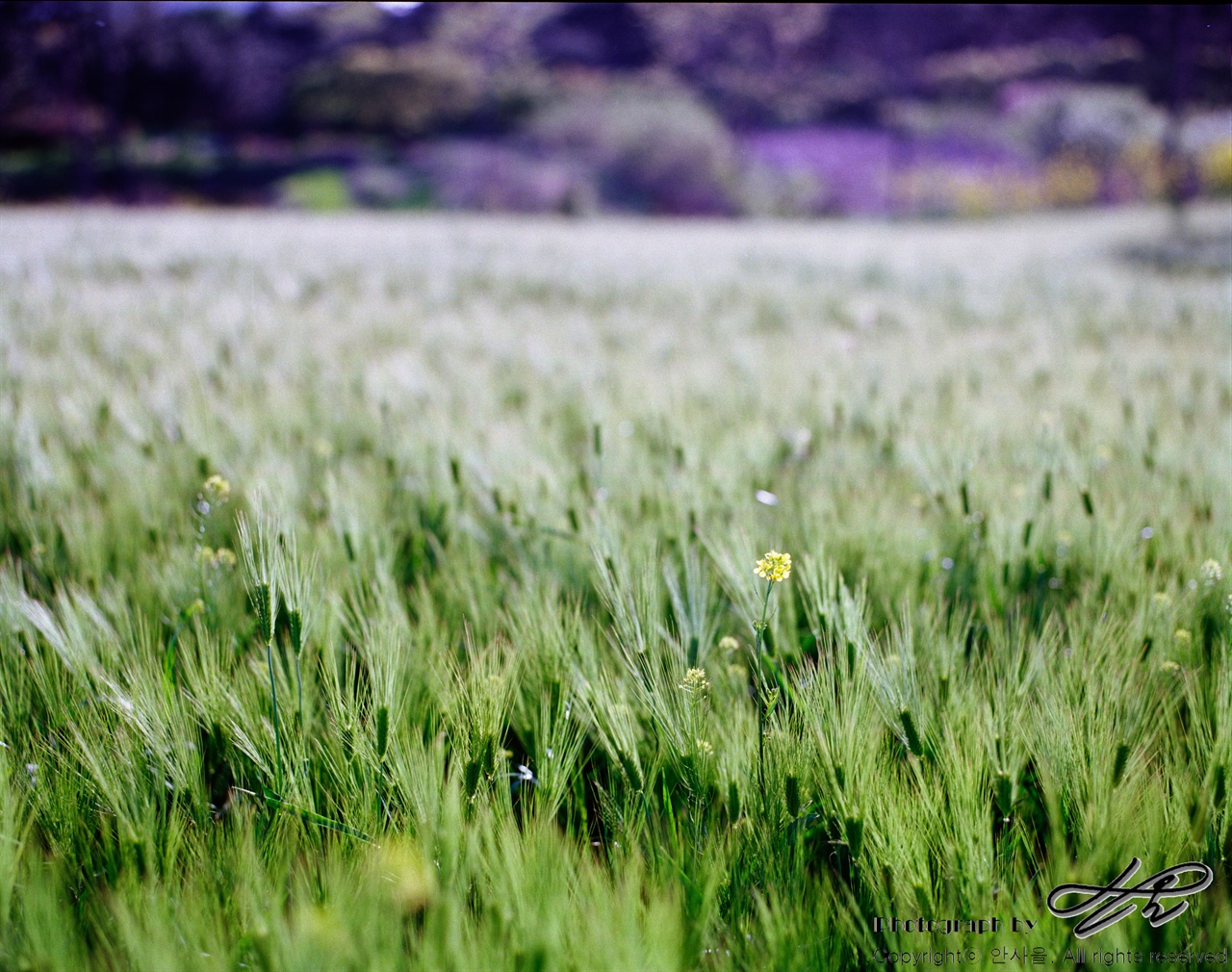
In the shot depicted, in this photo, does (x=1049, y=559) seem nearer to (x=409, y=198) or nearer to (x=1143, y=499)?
(x=1143, y=499)

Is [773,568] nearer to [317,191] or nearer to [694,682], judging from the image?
[694,682]

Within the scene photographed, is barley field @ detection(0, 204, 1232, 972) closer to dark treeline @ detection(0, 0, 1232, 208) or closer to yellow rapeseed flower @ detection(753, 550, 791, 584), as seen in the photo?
yellow rapeseed flower @ detection(753, 550, 791, 584)

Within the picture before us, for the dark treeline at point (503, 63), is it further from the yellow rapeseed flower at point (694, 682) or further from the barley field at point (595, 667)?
the yellow rapeseed flower at point (694, 682)

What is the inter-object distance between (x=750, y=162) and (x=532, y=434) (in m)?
19.6

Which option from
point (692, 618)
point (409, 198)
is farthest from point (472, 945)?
point (409, 198)

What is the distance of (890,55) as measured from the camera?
731cm

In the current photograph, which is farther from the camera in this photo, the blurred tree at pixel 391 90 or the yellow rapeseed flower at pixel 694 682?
the blurred tree at pixel 391 90

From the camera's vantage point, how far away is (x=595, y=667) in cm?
79

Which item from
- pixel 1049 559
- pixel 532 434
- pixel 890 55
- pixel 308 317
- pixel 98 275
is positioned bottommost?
A: pixel 1049 559

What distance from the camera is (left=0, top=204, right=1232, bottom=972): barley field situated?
0.55 meters

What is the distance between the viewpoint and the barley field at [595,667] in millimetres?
546

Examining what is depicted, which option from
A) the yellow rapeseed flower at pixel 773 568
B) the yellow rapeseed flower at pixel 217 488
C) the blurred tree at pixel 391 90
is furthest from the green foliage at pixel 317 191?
the yellow rapeseed flower at pixel 773 568

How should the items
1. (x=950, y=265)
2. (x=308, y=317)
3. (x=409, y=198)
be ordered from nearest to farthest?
1. (x=308, y=317)
2. (x=950, y=265)
3. (x=409, y=198)

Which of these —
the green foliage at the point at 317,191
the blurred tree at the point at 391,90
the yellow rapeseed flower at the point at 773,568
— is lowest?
the yellow rapeseed flower at the point at 773,568
